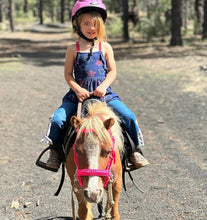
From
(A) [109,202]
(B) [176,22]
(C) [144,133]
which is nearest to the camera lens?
(A) [109,202]

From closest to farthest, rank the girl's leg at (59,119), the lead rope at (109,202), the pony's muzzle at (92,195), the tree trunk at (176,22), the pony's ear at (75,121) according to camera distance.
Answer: the pony's muzzle at (92,195) < the pony's ear at (75,121) < the lead rope at (109,202) < the girl's leg at (59,119) < the tree trunk at (176,22)

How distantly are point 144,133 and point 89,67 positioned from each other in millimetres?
4830

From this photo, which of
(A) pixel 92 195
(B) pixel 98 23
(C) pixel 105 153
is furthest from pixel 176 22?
(A) pixel 92 195

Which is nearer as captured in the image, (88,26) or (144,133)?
(88,26)

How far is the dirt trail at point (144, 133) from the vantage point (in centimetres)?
545

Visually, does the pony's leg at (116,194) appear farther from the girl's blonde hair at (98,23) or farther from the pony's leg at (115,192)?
the girl's blonde hair at (98,23)

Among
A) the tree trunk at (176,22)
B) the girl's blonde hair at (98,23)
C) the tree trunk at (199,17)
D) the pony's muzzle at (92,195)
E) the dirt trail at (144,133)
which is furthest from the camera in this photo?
the tree trunk at (199,17)

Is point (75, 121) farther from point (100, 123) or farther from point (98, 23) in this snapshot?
point (98, 23)

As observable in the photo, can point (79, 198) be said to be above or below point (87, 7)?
below

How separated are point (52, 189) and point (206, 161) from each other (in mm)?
2776

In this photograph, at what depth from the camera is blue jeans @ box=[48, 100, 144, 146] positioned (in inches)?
161

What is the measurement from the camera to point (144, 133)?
28.9 feet

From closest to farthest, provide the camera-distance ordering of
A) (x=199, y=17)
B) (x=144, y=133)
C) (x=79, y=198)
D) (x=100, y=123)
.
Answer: (x=100, y=123) < (x=79, y=198) < (x=144, y=133) < (x=199, y=17)

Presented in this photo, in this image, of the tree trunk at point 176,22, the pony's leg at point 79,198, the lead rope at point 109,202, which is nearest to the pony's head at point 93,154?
the lead rope at point 109,202
